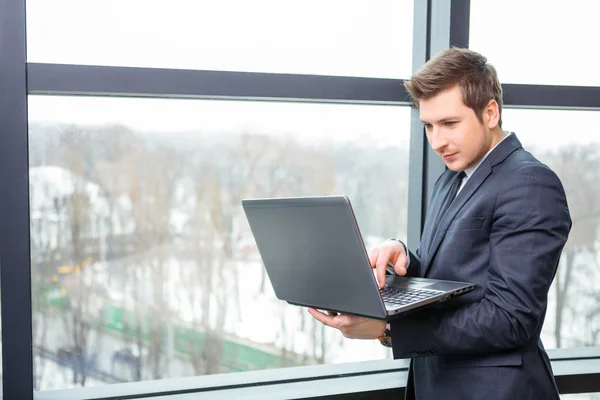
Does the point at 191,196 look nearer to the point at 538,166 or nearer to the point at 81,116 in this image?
the point at 81,116

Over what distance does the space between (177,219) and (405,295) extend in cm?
78

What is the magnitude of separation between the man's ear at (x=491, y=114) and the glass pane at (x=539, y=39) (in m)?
0.66

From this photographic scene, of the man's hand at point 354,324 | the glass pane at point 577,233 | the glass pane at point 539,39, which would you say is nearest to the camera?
the man's hand at point 354,324

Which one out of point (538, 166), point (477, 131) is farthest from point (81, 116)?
point (538, 166)

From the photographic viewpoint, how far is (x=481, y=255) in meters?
1.08

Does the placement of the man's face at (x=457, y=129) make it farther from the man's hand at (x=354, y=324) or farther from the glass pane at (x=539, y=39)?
the glass pane at (x=539, y=39)

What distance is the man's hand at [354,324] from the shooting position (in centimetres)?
105

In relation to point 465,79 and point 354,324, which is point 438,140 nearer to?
point 465,79

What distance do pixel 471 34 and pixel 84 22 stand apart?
112cm

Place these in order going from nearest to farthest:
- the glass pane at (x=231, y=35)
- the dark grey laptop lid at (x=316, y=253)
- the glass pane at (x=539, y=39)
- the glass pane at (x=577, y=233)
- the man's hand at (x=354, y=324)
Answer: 1. the dark grey laptop lid at (x=316, y=253)
2. the man's hand at (x=354, y=324)
3. the glass pane at (x=231, y=35)
4. the glass pane at (x=539, y=39)
5. the glass pane at (x=577, y=233)

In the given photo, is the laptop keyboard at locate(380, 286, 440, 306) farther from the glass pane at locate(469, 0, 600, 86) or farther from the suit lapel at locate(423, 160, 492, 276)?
the glass pane at locate(469, 0, 600, 86)

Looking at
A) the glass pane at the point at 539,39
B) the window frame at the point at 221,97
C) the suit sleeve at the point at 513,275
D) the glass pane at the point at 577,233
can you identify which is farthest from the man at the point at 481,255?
the glass pane at the point at 577,233

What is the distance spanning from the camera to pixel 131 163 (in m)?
1.54

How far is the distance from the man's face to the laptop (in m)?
0.27
